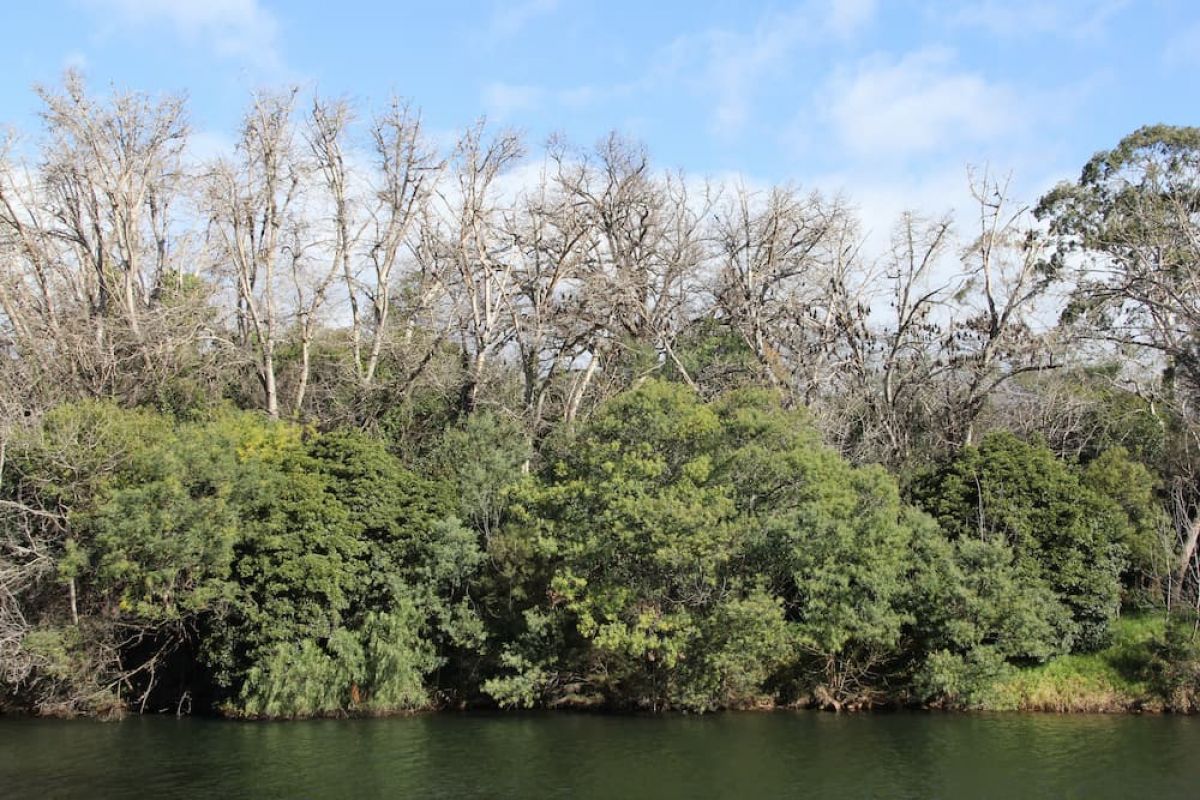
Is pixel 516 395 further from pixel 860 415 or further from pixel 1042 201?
pixel 1042 201

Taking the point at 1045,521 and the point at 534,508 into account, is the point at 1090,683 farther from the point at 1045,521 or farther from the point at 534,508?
the point at 534,508

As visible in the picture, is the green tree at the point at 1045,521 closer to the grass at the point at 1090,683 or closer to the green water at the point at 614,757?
the grass at the point at 1090,683

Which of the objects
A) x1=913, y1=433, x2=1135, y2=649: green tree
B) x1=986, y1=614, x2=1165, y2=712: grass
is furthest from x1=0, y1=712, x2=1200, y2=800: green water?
x1=913, y1=433, x2=1135, y2=649: green tree

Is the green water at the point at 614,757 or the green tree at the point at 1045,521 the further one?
the green tree at the point at 1045,521

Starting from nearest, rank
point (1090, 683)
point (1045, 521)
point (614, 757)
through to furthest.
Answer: point (614, 757) → point (1090, 683) → point (1045, 521)

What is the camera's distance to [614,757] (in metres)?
26.7

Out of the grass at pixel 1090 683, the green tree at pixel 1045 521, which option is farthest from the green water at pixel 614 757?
the green tree at pixel 1045 521

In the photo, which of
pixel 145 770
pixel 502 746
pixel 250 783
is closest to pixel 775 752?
pixel 502 746

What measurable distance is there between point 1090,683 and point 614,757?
1683 cm

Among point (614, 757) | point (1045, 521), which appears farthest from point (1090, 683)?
point (614, 757)

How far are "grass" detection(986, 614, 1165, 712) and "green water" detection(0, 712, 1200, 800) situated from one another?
3.74 feet

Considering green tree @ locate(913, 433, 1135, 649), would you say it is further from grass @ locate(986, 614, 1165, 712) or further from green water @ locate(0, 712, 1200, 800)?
green water @ locate(0, 712, 1200, 800)

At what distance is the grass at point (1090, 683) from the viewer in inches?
1318

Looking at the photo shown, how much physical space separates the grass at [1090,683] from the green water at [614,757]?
114cm
